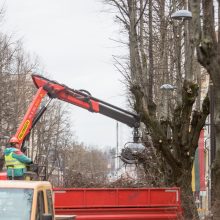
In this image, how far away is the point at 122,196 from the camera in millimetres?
15844

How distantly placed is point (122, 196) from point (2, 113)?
1147 inches

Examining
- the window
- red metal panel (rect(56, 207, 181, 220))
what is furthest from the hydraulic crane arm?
the window

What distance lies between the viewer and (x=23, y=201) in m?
9.79

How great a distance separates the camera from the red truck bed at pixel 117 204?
15.5m

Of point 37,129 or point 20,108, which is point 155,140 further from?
point 37,129

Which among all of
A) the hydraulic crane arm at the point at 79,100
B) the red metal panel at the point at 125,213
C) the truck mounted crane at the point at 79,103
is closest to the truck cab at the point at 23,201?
the red metal panel at the point at 125,213

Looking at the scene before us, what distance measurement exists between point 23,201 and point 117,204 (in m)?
6.14

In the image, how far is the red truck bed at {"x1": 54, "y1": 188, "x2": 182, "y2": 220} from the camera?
15.5 metres

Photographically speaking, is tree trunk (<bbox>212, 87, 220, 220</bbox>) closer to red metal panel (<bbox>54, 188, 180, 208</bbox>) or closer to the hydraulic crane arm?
red metal panel (<bbox>54, 188, 180, 208</bbox>)

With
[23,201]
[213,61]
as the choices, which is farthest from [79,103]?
[23,201]

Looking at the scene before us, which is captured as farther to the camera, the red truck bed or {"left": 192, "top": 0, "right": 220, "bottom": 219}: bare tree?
the red truck bed

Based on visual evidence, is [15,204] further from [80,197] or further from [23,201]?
[80,197]

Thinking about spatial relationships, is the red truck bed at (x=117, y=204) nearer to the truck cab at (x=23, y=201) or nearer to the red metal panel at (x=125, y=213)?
the red metal panel at (x=125, y=213)

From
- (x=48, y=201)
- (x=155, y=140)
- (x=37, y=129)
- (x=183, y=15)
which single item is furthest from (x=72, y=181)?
(x=37, y=129)
